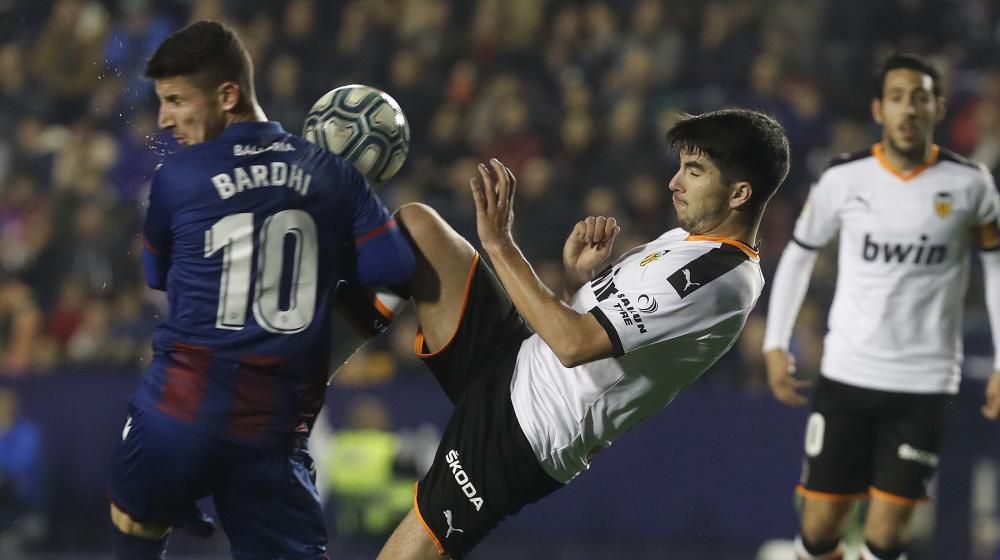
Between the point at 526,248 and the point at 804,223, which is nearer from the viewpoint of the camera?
the point at 804,223

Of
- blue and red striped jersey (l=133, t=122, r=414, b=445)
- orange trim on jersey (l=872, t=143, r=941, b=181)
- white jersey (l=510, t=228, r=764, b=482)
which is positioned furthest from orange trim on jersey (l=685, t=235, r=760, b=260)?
orange trim on jersey (l=872, t=143, r=941, b=181)

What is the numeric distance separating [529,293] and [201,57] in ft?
4.08

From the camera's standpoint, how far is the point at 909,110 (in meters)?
6.14

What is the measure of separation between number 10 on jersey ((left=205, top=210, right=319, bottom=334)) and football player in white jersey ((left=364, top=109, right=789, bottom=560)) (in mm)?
559

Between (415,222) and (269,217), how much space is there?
2.33 ft

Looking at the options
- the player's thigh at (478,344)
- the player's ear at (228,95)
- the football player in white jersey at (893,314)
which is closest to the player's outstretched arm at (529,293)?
the player's thigh at (478,344)

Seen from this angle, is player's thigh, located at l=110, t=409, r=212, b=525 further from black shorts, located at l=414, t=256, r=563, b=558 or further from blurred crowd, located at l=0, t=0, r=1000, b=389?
blurred crowd, located at l=0, t=0, r=1000, b=389

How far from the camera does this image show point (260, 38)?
1304cm

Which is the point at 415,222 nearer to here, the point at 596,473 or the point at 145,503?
the point at 145,503

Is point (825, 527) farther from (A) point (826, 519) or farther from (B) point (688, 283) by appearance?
(B) point (688, 283)

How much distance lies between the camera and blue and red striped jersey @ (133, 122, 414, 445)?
425 cm

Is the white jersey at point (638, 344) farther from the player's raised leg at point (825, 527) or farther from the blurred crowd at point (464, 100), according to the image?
the blurred crowd at point (464, 100)

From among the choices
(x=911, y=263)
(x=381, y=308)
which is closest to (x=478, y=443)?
(x=381, y=308)

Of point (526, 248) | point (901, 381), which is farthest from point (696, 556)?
point (901, 381)
